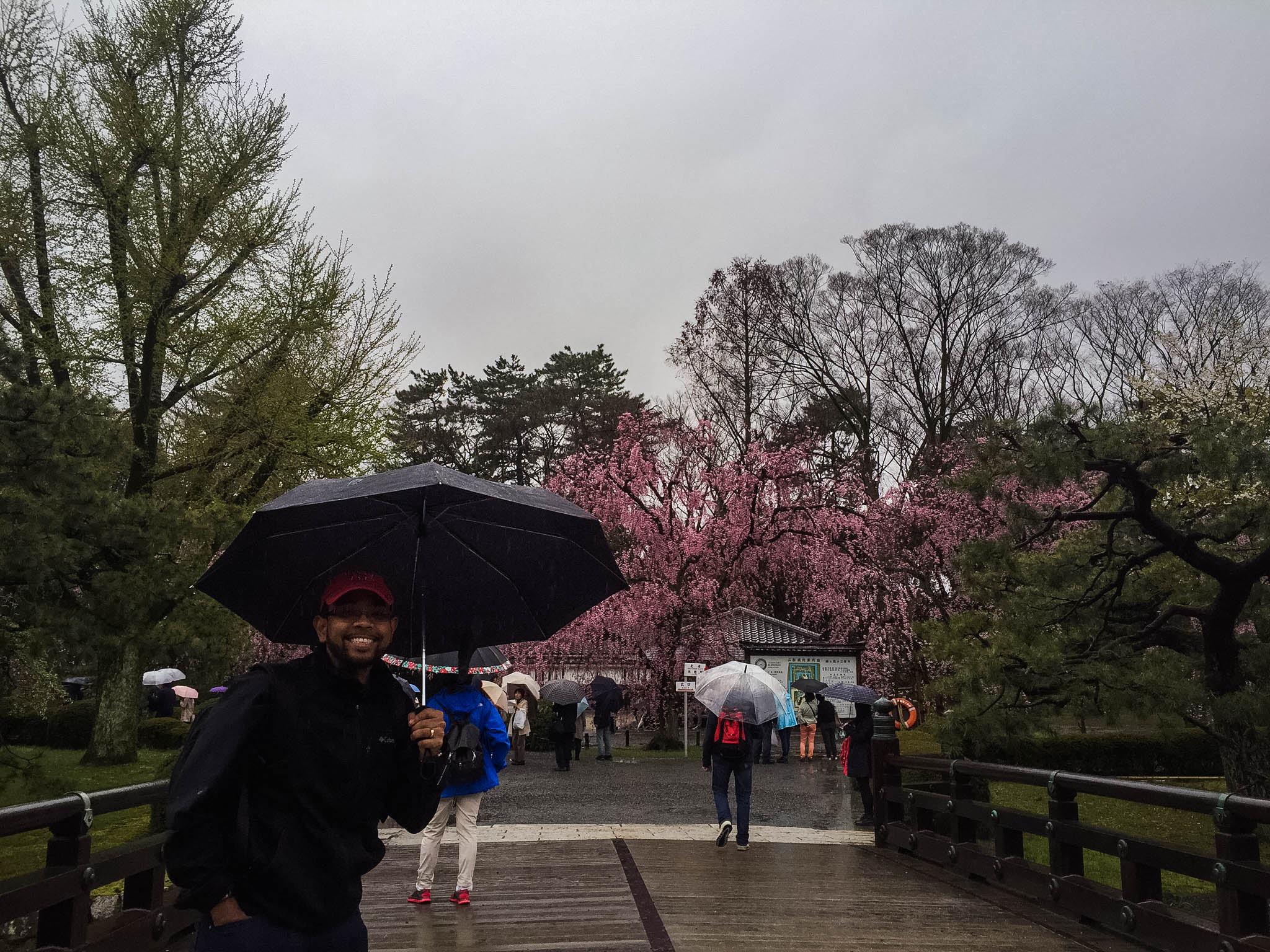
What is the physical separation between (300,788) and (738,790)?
8237mm

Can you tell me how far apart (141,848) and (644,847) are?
5.60 meters

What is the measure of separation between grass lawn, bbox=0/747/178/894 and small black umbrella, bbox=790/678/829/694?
13.5 m

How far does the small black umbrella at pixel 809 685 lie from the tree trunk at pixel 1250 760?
1405cm

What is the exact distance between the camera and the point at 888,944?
6578mm

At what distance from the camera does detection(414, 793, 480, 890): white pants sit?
773cm

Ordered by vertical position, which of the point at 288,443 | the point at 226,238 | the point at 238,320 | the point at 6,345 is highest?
A: the point at 226,238

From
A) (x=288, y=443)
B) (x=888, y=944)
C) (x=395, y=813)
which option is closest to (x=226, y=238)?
(x=288, y=443)

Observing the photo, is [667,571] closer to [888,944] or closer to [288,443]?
[288,443]

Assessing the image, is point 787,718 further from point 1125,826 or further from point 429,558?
point 429,558

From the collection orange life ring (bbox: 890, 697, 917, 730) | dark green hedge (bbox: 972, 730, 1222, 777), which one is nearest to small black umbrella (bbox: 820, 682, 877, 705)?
orange life ring (bbox: 890, 697, 917, 730)

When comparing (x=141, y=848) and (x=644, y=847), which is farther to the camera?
(x=644, y=847)

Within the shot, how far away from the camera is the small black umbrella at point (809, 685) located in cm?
2505

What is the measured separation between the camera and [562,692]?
2159 cm

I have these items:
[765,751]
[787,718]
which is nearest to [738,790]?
[765,751]
